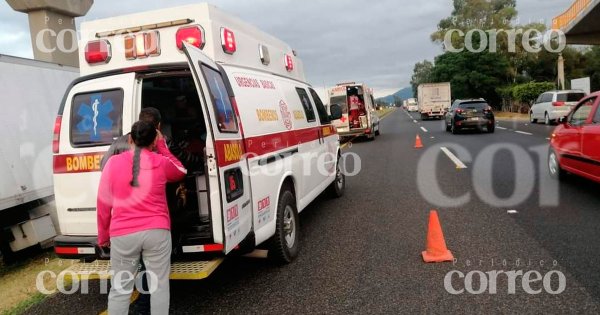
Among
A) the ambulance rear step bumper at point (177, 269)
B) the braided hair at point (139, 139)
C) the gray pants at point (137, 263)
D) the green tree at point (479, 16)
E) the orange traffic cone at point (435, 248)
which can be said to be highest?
the green tree at point (479, 16)

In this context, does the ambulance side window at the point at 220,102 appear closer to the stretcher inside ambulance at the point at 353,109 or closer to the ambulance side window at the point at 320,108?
the ambulance side window at the point at 320,108

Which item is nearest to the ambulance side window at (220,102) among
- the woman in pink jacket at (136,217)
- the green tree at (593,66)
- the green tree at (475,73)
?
the woman in pink jacket at (136,217)

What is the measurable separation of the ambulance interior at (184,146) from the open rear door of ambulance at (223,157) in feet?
0.54

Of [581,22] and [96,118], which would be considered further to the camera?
[581,22]

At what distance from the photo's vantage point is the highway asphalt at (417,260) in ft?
13.1

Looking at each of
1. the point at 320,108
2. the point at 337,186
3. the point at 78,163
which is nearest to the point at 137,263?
the point at 78,163

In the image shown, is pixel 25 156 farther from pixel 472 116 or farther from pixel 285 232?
pixel 472 116

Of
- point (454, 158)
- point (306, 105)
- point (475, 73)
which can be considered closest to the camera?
point (306, 105)

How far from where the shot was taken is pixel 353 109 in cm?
2211

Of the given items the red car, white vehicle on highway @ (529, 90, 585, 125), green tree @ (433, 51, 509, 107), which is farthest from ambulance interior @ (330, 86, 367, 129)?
green tree @ (433, 51, 509, 107)

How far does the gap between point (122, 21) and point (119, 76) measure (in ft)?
2.22

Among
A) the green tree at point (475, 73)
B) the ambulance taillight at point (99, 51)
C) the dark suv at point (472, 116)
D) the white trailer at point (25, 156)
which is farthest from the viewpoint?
the green tree at point (475, 73)

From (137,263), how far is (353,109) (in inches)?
763

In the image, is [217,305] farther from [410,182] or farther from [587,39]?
[587,39]
